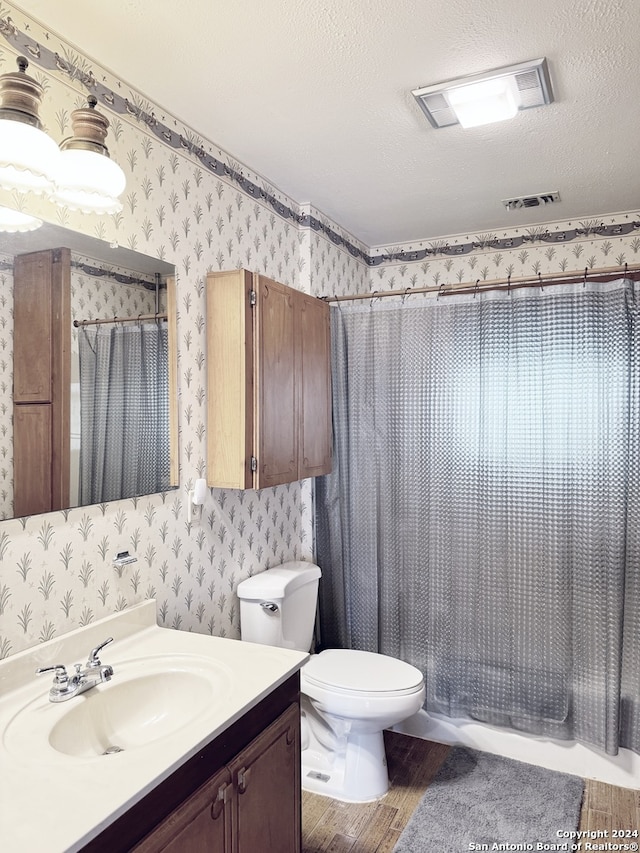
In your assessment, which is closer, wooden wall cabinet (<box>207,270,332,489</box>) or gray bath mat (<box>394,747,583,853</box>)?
gray bath mat (<box>394,747,583,853</box>)

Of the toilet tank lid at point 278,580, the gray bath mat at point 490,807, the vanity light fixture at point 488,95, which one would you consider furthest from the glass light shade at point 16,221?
the gray bath mat at point 490,807

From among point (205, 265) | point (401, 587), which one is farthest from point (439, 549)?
point (205, 265)

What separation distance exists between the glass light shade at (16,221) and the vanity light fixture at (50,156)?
7cm

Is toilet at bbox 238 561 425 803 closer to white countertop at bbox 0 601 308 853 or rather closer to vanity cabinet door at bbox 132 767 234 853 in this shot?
white countertop at bbox 0 601 308 853

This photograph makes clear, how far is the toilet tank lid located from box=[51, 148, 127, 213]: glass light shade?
146 cm

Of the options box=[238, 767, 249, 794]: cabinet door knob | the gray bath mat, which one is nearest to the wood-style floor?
the gray bath mat

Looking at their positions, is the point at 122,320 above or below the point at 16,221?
below

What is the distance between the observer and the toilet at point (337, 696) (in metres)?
2.17

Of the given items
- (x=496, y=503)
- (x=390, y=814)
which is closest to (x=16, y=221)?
(x=496, y=503)

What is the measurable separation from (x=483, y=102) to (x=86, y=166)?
1303mm

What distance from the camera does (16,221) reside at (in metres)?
1.46

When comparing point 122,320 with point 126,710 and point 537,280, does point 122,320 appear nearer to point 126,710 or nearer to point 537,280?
point 126,710

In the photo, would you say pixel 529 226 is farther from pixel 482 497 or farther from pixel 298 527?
pixel 298 527

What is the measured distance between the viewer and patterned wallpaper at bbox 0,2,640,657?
5.08ft
